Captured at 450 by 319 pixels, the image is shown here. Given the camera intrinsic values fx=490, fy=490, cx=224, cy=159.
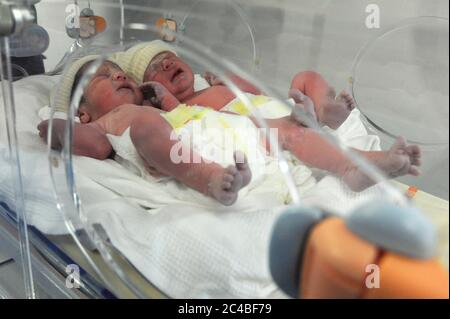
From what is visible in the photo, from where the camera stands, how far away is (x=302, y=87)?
1.32 m

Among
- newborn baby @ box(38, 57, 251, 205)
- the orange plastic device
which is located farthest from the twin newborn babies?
the orange plastic device

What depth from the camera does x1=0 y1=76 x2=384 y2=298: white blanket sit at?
0.77m

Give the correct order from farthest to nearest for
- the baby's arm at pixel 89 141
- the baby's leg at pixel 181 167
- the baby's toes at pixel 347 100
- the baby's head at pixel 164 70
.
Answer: the baby's head at pixel 164 70, the baby's toes at pixel 347 100, the baby's arm at pixel 89 141, the baby's leg at pixel 181 167

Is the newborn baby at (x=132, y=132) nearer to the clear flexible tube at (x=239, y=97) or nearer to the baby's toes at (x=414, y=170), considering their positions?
the clear flexible tube at (x=239, y=97)

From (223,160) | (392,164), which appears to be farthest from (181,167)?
(392,164)

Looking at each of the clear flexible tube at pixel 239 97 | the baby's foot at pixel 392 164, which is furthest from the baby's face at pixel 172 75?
the baby's foot at pixel 392 164

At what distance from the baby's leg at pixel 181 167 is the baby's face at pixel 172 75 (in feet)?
0.89

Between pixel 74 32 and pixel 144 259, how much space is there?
1094 mm

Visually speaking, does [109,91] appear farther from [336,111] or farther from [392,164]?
[392,164]

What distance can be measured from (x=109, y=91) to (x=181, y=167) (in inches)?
17.8

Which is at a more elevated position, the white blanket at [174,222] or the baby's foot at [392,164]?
the baby's foot at [392,164]

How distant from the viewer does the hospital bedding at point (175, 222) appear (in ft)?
2.52

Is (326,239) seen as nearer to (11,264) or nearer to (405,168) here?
(405,168)
